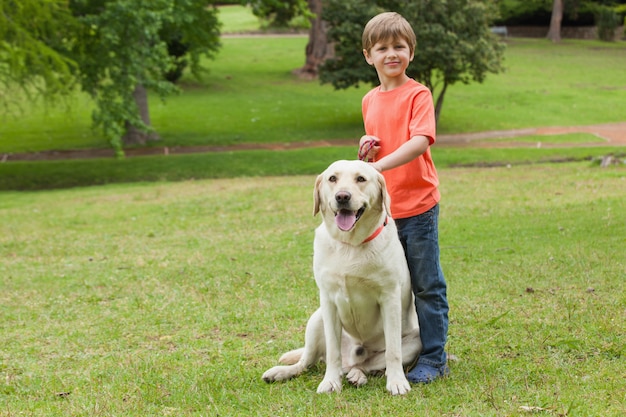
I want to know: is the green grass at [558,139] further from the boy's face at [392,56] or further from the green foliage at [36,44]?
the boy's face at [392,56]

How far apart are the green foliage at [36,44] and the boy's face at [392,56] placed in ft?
44.4

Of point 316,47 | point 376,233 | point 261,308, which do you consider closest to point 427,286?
point 376,233

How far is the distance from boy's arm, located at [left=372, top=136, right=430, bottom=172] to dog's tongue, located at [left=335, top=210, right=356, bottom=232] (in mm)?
349

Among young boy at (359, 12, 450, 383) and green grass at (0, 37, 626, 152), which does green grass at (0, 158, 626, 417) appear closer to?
young boy at (359, 12, 450, 383)

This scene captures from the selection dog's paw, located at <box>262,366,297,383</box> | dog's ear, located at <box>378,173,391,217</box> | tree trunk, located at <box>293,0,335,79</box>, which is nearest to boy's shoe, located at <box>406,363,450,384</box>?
dog's paw, located at <box>262,366,297,383</box>

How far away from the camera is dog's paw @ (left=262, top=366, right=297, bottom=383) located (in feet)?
16.3

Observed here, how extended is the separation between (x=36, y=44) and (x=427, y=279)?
14.8m

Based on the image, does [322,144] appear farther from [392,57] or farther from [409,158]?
[409,158]

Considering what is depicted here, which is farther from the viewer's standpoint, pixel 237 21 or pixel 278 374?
pixel 237 21

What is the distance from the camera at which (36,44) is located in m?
17.2

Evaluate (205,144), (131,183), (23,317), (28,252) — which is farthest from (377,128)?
(205,144)

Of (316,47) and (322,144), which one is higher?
(316,47)

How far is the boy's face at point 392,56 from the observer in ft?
15.2

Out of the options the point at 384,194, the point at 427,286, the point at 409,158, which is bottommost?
the point at 427,286
